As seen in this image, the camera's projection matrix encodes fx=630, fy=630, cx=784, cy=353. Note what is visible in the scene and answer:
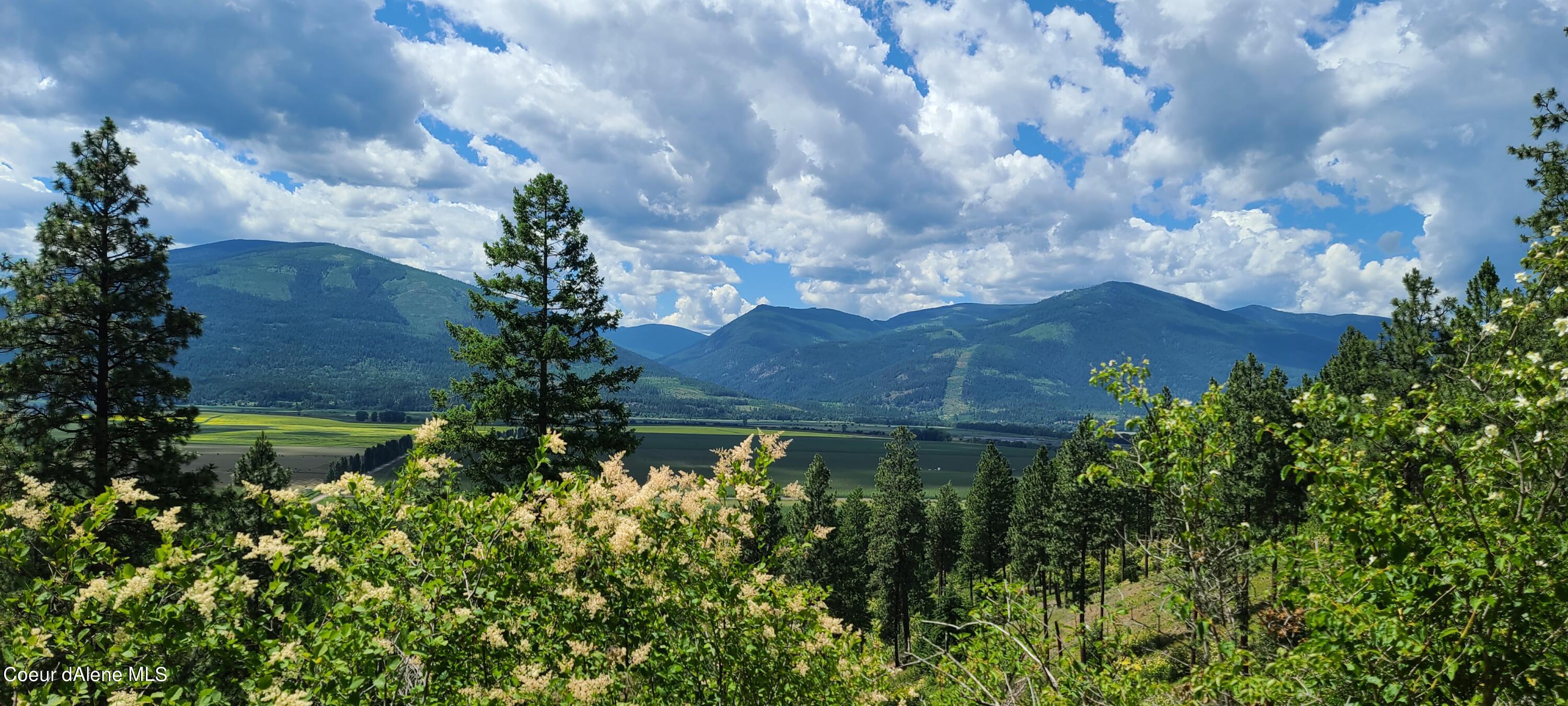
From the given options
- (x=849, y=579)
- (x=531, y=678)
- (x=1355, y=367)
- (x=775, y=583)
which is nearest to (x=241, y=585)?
(x=531, y=678)

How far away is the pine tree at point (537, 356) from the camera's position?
1695 cm

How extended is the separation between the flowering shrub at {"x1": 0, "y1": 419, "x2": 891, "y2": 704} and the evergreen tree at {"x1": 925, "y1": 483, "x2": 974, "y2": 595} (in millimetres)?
48281

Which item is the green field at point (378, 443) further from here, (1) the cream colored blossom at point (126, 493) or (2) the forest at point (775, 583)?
(1) the cream colored blossom at point (126, 493)

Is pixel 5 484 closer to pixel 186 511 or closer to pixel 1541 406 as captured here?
pixel 186 511

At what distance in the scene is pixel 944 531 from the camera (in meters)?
53.7

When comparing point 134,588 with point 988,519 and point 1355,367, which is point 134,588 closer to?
point 1355,367

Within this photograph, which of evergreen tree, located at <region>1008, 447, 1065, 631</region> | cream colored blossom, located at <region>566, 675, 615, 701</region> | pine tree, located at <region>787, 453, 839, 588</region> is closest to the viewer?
cream colored blossom, located at <region>566, 675, 615, 701</region>

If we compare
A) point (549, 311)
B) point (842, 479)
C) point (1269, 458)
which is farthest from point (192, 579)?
point (842, 479)

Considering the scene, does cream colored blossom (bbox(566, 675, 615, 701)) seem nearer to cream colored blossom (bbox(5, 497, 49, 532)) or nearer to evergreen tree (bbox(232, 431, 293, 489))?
cream colored blossom (bbox(5, 497, 49, 532))

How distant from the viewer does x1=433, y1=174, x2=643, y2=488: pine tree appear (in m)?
17.0

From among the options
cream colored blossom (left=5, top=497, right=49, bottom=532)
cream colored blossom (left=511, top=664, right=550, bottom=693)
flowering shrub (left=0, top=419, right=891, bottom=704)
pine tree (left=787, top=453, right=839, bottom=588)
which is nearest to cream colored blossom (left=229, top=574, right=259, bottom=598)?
flowering shrub (left=0, top=419, right=891, bottom=704)

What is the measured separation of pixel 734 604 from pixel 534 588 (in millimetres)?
1686

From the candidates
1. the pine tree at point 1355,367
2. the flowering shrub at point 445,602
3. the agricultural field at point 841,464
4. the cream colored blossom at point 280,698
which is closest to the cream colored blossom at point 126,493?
the flowering shrub at point 445,602

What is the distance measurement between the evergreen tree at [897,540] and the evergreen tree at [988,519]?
4.63 metres
